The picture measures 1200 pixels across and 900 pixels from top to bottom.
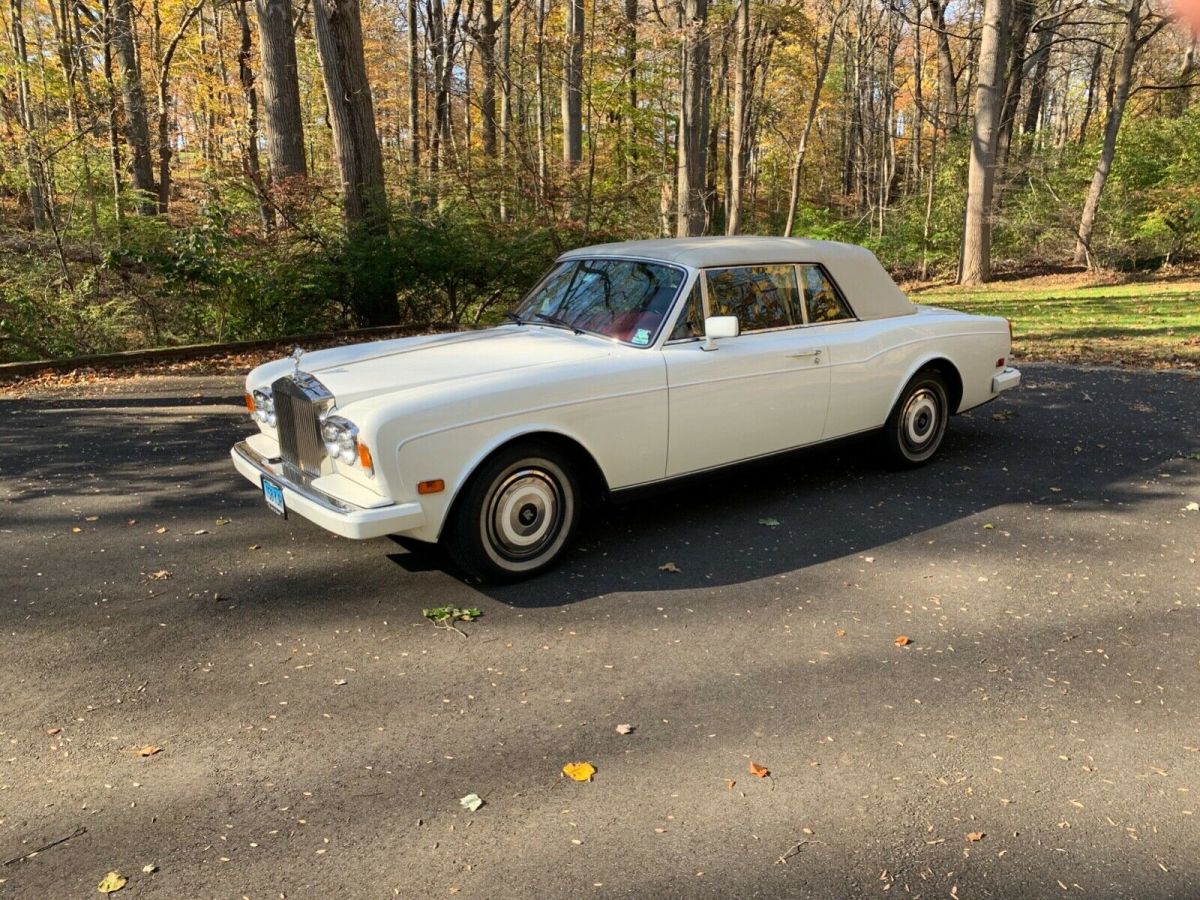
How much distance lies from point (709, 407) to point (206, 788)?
120 inches

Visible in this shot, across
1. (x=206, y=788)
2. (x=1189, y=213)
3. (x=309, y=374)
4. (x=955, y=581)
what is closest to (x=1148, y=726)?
(x=955, y=581)

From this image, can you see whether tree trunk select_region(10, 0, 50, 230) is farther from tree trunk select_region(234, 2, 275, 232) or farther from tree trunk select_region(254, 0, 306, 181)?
tree trunk select_region(234, 2, 275, 232)

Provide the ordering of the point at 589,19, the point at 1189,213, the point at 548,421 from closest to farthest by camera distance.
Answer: the point at 548,421, the point at 1189,213, the point at 589,19

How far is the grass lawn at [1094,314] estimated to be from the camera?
10.8 m

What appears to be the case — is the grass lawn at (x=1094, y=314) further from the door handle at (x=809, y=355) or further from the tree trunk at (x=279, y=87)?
the tree trunk at (x=279, y=87)

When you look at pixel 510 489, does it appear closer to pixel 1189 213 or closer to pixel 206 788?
pixel 206 788

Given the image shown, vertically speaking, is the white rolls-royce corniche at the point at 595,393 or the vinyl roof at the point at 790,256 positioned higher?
the vinyl roof at the point at 790,256

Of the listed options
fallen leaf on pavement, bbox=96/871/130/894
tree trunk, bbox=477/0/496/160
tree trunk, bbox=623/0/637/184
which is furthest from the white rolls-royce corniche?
tree trunk, bbox=623/0/637/184

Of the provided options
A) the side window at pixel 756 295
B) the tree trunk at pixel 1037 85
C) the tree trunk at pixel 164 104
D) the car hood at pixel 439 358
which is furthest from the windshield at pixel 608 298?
the tree trunk at pixel 1037 85

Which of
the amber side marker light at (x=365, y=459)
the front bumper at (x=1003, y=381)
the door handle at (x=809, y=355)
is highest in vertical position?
the door handle at (x=809, y=355)

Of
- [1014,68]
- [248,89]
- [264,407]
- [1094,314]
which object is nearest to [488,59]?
[248,89]

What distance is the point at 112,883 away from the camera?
2.37 metres

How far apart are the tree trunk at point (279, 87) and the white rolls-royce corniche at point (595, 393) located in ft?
32.3

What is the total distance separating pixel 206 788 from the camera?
2779mm
